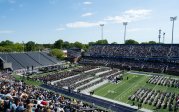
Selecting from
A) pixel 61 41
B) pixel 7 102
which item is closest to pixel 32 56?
pixel 7 102

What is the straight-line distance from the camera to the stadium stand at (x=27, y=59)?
207 feet

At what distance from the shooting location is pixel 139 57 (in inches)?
2931

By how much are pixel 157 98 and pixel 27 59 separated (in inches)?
1744

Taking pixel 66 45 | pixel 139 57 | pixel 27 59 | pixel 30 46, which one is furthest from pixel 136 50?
pixel 66 45

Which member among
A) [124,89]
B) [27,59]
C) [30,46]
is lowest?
[124,89]

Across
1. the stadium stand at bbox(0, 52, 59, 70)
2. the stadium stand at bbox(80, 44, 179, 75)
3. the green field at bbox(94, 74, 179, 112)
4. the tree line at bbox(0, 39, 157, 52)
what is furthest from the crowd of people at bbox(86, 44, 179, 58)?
the tree line at bbox(0, 39, 157, 52)

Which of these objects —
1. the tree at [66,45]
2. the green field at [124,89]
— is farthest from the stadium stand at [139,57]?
the tree at [66,45]

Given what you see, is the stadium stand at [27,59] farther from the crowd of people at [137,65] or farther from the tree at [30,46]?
the tree at [30,46]

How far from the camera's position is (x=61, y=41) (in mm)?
146625

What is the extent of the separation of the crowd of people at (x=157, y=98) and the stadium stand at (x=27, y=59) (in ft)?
117

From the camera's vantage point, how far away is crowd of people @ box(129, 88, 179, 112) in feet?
109

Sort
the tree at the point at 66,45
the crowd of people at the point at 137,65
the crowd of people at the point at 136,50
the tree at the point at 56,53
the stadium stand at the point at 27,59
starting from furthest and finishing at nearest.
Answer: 1. the tree at the point at 66,45
2. the tree at the point at 56,53
3. the crowd of people at the point at 136,50
4. the stadium stand at the point at 27,59
5. the crowd of people at the point at 137,65

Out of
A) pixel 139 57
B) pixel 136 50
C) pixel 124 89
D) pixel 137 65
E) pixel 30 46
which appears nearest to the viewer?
pixel 124 89

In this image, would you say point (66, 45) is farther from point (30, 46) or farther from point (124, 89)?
point (124, 89)
